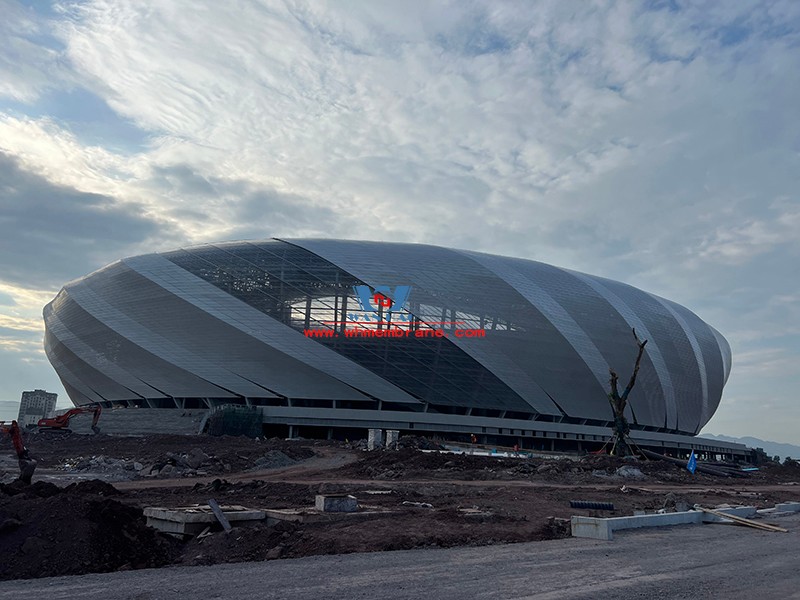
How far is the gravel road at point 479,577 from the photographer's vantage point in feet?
24.8

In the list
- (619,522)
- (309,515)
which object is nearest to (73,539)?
(309,515)

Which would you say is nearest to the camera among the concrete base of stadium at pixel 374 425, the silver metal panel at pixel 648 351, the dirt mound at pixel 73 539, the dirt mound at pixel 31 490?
the dirt mound at pixel 73 539

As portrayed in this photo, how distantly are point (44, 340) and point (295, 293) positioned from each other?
29454mm

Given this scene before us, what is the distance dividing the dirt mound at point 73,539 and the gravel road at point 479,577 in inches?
21.9

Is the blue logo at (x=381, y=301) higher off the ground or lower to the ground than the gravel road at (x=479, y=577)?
higher

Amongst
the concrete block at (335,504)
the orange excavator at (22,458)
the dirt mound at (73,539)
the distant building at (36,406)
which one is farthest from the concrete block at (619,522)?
the distant building at (36,406)

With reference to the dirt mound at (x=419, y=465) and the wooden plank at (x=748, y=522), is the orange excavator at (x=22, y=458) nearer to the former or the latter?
the dirt mound at (x=419, y=465)

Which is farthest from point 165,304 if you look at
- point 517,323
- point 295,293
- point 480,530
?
point 480,530

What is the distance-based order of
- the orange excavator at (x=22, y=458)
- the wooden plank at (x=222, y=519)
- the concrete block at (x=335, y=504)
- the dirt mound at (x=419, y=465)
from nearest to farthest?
the wooden plank at (x=222, y=519)
the concrete block at (x=335, y=504)
the orange excavator at (x=22, y=458)
the dirt mound at (x=419, y=465)

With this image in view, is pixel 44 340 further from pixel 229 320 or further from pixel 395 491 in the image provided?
pixel 395 491

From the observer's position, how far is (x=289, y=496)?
17.3 metres

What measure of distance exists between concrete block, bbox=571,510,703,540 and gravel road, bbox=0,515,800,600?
77 cm

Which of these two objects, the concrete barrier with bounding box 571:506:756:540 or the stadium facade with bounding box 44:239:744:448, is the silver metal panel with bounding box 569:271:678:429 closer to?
the stadium facade with bounding box 44:239:744:448

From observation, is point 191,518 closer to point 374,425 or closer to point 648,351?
point 374,425
